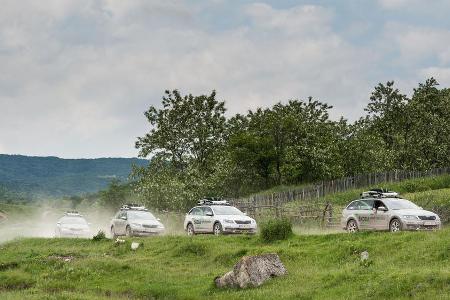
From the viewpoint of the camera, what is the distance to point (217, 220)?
33.3 meters

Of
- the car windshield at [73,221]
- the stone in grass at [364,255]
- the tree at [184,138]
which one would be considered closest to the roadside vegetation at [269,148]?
the tree at [184,138]

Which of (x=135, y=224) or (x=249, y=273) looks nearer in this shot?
(x=249, y=273)

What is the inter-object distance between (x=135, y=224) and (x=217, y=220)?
19.5 ft

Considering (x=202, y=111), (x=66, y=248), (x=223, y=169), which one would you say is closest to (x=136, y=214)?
(x=66, y=248)

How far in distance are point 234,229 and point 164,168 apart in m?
35.1

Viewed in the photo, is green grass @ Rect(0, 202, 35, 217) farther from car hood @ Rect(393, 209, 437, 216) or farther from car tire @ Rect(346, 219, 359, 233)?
car hood @ Rect(393, 209, 437, 216)

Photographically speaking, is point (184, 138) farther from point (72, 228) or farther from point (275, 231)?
point (275, 231)

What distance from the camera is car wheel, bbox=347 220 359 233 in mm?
28219

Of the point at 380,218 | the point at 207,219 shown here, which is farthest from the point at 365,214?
the point at 207,219

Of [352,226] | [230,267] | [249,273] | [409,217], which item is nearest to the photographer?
[249,273]

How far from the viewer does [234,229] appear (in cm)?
3288

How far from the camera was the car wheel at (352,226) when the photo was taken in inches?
1111

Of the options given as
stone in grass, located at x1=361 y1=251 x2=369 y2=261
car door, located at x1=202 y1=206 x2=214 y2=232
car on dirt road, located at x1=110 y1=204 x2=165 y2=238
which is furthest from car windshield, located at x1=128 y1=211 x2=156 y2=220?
stone in grass, located at x1=361 y1=251 x2=369 y2=261

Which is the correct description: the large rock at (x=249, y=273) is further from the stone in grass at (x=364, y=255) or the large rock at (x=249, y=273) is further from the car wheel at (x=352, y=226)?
the car wheel at (x=352, y=226)
